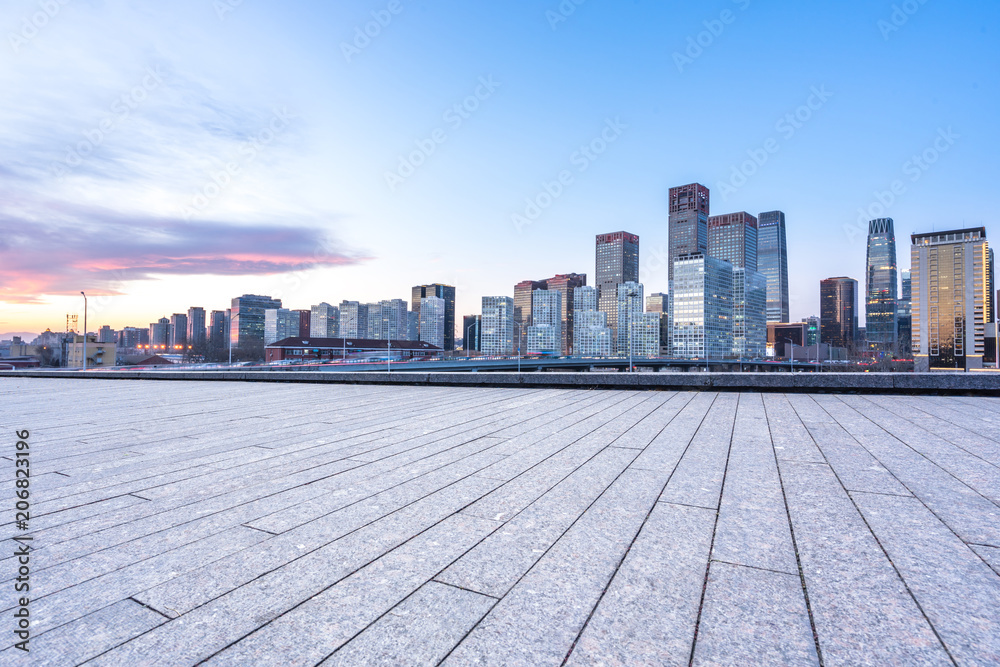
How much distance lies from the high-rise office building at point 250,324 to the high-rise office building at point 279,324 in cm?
309

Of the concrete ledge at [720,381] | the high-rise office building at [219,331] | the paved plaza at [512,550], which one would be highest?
the high-rise office building at [219,331]

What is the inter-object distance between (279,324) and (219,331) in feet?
96.8

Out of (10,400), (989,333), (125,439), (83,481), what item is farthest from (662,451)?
(989,333)

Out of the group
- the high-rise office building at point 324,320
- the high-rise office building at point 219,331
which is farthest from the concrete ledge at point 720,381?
the high-rise office building at point 324,320

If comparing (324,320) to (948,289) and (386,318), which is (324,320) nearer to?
(386,318)

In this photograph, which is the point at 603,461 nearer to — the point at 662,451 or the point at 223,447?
the point at 662,451

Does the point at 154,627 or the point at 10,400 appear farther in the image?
the point at 10,400

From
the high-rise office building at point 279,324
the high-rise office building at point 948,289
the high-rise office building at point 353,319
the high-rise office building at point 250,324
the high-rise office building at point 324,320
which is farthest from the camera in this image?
the high-rise office building at point 948,289

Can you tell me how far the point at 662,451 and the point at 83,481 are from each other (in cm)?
547

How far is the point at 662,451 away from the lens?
5191mm

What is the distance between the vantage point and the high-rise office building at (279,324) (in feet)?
490

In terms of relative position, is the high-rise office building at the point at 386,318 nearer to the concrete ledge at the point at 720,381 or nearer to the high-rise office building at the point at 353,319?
the high-rise office building at the point at 353,319

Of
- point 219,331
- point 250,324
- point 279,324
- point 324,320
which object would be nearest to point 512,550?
point 279,324

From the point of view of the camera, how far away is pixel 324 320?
16988cm
